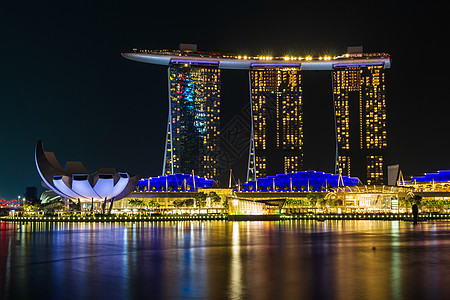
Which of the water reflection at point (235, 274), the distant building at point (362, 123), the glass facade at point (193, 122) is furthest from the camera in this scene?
the distant building at point (362, 123)

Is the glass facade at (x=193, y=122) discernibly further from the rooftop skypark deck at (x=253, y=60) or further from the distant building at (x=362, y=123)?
the distant building at (x=362, y=123)

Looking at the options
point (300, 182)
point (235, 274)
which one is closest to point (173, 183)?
point (300, 182)

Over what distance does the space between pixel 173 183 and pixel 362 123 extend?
60346 millimetres

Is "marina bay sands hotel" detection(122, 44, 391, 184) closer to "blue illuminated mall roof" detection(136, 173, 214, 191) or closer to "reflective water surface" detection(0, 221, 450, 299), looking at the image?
"blue illuminated mall roof" detection(136, 173, 214, 191)

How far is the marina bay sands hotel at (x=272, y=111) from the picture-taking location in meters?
159

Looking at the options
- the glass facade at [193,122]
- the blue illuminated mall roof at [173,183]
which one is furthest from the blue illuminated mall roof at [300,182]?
the glass facade at [193,122]

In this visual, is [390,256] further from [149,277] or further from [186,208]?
[186,208]

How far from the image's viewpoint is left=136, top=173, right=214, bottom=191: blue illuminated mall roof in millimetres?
142875

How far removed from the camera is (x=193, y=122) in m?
160

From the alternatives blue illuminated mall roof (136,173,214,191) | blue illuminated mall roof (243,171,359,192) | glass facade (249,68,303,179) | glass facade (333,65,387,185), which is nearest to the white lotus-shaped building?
blue illuminated mall roof (136,173,214,191)

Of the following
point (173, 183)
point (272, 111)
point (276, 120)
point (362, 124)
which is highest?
point (272, 111)

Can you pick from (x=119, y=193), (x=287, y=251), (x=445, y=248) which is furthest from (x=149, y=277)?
(x=119, y=193)

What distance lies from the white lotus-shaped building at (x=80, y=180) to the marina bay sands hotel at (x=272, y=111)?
65045 millimetres

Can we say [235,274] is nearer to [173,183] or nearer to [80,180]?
[80,180]
